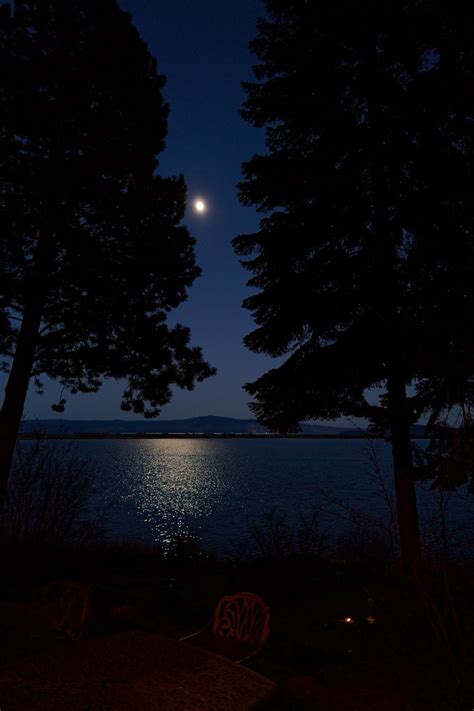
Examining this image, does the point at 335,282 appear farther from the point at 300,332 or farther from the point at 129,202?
the point at 129,202

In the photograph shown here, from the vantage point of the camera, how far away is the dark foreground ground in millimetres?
3619

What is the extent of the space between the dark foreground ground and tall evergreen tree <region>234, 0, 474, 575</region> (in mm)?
1057

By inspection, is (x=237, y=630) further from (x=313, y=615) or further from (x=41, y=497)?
(x=41, y=497)

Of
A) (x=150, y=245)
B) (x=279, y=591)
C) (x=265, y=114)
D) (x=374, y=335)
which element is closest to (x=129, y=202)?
(x=150, y=245)

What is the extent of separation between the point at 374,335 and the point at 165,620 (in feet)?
15.9

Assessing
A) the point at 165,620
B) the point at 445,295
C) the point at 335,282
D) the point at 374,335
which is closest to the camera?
the point at 165,620

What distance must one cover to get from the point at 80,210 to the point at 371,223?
17.2 feet

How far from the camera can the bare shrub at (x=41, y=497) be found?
8.28 metres

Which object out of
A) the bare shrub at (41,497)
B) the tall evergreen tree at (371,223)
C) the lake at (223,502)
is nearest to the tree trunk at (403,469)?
the tall evergreen tree at (371,223)

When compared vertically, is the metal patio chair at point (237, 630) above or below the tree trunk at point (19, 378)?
below

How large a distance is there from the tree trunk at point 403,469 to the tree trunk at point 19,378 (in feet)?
20.9

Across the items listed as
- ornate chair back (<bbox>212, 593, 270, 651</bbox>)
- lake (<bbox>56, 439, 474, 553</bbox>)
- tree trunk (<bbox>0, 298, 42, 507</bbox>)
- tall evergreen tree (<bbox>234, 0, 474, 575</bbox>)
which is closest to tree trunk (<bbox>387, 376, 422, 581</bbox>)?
tall evergreen tree (<bbox>234, 0, 474, 575</bbox>)

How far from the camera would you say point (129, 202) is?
8.52 m

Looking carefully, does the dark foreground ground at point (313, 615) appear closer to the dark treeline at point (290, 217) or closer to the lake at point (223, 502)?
the dark treeline at point (290, 217)
